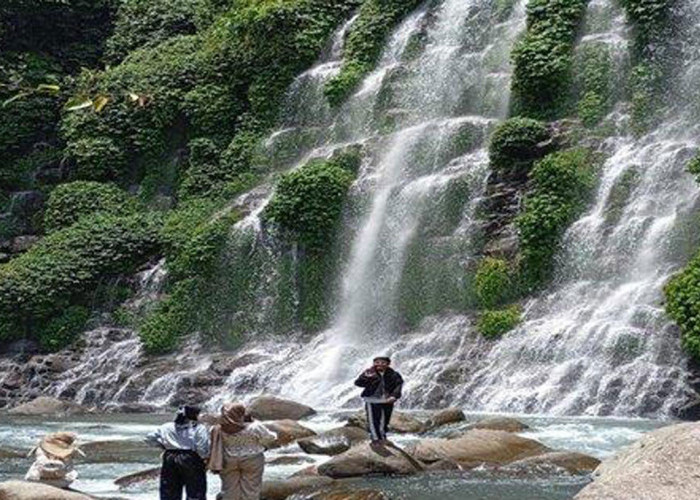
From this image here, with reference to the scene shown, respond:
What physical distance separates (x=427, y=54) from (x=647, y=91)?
8706 mm

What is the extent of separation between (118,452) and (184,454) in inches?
312

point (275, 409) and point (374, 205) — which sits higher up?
point (374, 205)

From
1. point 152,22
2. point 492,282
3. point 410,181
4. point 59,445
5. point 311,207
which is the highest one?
point 152,22

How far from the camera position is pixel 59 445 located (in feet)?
39.8

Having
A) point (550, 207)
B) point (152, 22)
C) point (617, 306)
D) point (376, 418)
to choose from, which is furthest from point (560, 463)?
point (152, 22)

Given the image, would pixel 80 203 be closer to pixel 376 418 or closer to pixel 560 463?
pixel 376 418

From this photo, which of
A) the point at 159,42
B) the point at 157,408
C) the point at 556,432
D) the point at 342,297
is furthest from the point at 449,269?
the point at 159,42

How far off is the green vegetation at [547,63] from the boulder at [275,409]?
12995 mm

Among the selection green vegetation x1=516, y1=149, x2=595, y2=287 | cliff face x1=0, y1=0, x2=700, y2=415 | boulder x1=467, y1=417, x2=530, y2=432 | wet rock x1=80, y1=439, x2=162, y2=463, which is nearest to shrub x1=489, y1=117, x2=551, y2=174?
cliff face x1=0, y1=0, x2=700, y2=415

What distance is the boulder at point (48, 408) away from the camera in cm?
2647

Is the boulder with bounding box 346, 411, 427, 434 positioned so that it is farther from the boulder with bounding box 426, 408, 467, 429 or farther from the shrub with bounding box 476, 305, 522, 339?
the shrub with bounding box 476, 305, 522, 339

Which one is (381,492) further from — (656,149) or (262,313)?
(262,313)

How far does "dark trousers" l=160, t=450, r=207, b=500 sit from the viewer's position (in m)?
10.1

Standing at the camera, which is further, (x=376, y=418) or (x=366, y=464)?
(x=376, y=418)
